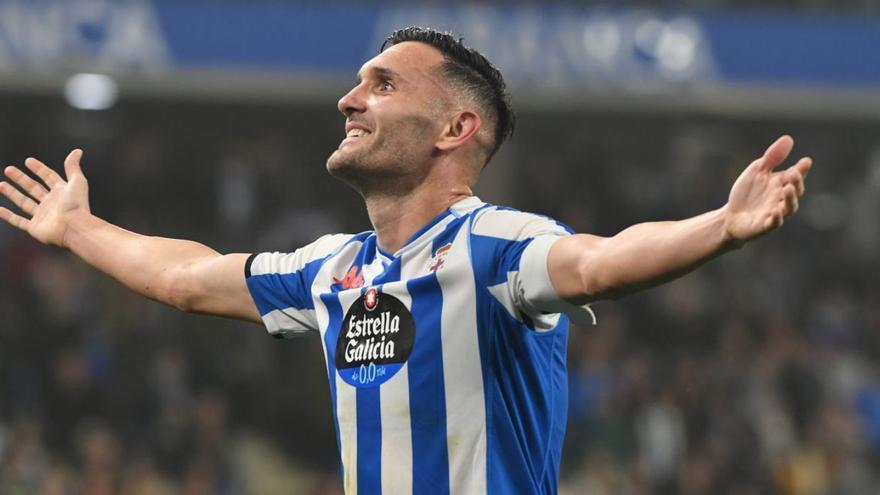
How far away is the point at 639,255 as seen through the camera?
306cm

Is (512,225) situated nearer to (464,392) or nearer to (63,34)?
(464,392)

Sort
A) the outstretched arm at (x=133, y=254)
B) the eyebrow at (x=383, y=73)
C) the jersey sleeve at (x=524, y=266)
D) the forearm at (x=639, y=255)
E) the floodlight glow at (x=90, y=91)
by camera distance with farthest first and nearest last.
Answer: the floodlight glow at (x=90, y=91)
the outstretched arm at (x=133, y=254)
the eyebrow at (x=383, y=73)
the jersey sleeve at (x=524, y=266)
the forearm at (x=639, y=255)

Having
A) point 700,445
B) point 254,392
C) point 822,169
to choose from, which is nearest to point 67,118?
point 254,392

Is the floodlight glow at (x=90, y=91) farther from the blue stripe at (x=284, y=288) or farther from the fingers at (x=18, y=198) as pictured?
the blue stripe at (x=284, y=288)

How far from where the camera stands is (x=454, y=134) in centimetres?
391

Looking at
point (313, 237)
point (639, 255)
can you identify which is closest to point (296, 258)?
point (639, 255)

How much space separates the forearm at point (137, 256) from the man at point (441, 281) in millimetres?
10

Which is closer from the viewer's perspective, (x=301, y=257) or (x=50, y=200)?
(x=301, y=257)

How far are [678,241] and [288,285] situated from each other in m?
1.41

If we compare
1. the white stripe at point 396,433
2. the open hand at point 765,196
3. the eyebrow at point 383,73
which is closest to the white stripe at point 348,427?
the white stripe at point 396,433

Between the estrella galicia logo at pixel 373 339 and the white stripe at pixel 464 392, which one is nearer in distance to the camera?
the white stripe at pixel 464 392

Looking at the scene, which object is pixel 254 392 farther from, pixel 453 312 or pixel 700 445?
pixel 453 312

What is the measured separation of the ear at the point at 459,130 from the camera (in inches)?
153

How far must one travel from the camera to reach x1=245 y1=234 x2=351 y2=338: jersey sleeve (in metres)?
4.03
